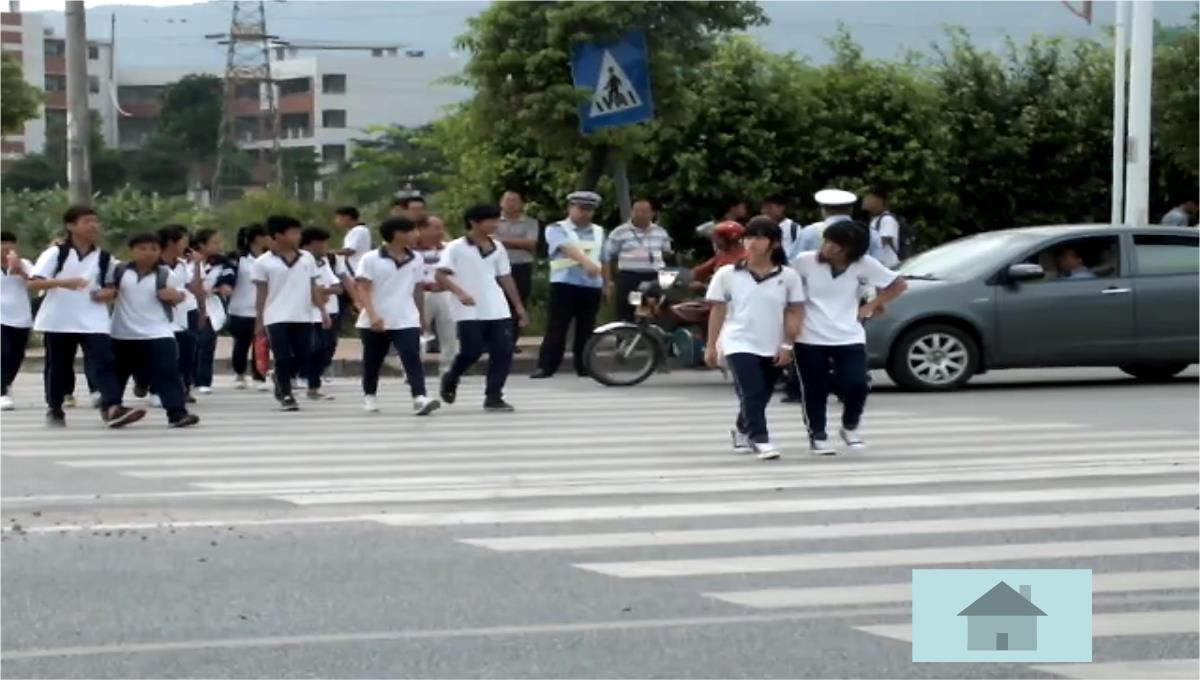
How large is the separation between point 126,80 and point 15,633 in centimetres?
8513

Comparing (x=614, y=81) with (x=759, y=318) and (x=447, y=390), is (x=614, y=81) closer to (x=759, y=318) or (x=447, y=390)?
(x=447, y=390)

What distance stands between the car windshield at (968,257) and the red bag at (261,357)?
5.53 metres

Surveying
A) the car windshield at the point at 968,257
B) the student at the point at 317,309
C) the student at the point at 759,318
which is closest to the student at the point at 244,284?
the student at the point at 317,309

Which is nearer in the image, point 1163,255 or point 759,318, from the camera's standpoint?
point 759,318

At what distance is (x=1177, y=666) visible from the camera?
713cm

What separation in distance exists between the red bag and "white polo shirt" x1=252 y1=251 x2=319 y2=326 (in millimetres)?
2433

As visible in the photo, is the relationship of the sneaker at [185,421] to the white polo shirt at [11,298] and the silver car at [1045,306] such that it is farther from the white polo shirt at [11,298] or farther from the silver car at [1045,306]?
the silver car at [1045,306]

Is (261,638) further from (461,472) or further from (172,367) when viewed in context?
(172,367)

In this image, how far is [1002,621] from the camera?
2977mm

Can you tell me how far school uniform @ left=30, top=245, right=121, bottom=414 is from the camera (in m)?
16.2

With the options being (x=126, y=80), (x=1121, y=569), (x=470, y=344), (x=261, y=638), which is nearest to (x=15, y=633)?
(x=261, y=638)

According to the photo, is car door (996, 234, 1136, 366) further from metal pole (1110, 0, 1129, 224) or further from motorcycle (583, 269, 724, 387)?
metal pole (1110, 0, 1129, 224)

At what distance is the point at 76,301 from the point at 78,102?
11.0 m

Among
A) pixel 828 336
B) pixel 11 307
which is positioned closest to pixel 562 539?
pixel 828 336
